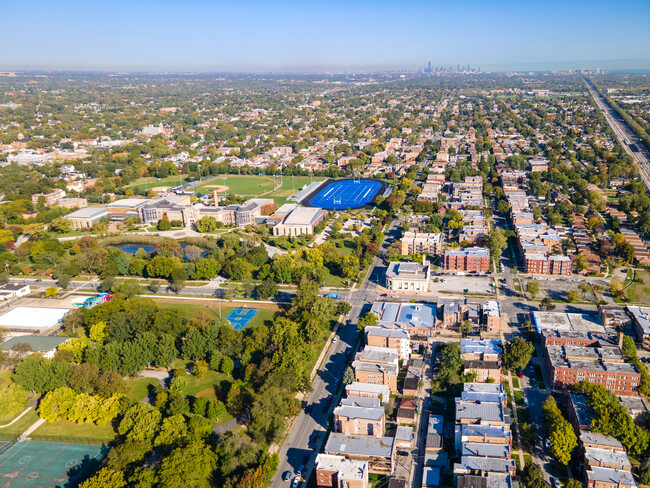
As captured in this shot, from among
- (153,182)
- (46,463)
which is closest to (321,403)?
(46,463)

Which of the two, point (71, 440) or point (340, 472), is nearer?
point (340, 472)

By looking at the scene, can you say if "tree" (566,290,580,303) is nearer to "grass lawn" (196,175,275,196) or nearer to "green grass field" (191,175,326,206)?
"green grass field" (191,175,326,206)

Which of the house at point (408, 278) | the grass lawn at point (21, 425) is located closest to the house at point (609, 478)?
the house at point (408, 278)

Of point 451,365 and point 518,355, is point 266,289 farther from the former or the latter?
point 518,355

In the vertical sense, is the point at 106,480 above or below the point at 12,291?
above

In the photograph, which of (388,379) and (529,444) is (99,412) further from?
(529,444)

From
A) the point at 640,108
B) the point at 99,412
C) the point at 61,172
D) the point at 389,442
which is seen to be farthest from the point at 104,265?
the point at 640,108

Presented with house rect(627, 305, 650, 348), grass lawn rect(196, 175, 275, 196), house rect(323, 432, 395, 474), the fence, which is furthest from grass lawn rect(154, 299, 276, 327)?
grass lawn rect(196, 175, 275, 196)
